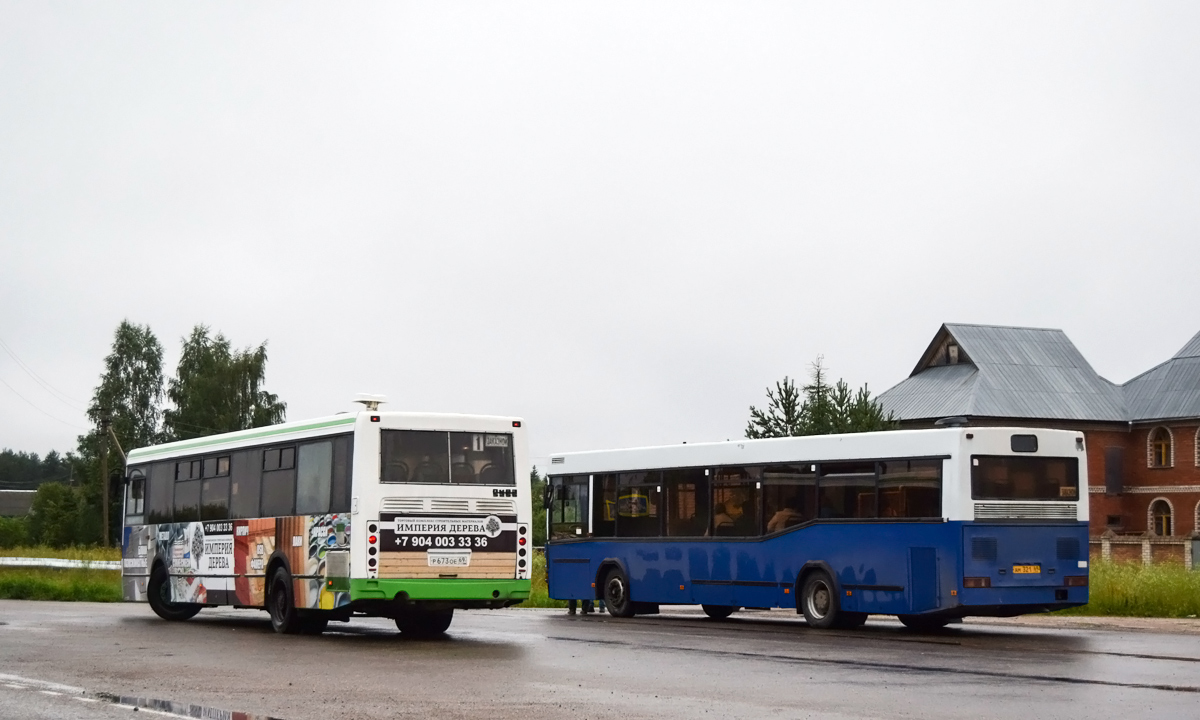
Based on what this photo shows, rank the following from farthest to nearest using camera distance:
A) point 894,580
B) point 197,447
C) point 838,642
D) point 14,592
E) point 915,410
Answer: point 915,410 → point 14,592 → point 197,447 → point 894,580 → point 838,642

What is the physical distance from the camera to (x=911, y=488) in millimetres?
21484

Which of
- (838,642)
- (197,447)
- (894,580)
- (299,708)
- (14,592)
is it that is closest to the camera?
(299,708)

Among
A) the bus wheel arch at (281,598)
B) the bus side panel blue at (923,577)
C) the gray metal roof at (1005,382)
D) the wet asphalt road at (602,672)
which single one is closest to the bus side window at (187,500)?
the wet asphalt road at (602,672)

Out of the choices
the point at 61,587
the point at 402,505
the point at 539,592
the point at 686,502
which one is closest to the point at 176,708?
the point at 402,505

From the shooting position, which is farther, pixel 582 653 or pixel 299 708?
pixel 582 653

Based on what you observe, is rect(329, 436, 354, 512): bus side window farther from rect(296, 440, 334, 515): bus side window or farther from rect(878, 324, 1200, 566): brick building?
rect(878, 324, 1200, 566): brick building

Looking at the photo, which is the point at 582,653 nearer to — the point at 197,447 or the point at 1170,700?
the point at 1170,700

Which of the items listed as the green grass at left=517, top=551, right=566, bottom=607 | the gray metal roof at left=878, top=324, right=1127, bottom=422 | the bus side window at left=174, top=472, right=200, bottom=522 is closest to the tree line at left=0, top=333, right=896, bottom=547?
the gray metal roof at left=878, top=324, right=1127, bottom=422

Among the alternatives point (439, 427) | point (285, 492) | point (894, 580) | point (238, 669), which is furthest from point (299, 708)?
point (894, 580)

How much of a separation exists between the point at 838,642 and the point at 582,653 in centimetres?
376

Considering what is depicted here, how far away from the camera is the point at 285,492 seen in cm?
2161

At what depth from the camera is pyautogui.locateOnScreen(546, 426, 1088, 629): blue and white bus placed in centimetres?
2103

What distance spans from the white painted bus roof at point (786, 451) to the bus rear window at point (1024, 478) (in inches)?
14.0

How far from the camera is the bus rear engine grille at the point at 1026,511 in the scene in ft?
68.9
